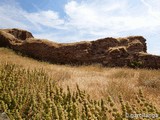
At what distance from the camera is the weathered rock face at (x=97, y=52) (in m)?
22.6

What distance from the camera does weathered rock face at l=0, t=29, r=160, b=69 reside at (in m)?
22.6

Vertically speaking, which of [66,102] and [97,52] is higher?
[97,52]

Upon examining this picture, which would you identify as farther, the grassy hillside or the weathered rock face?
the weathered rock face

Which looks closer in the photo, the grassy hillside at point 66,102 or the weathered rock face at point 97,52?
the grassy hillside at point 66,102

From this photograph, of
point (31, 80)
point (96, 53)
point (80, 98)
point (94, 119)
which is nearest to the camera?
point (94, 119)

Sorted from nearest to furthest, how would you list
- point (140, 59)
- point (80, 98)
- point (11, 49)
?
point (80, 98) → point (140, 59) → point (11, 49)

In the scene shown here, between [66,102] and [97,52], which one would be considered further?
[97,52]

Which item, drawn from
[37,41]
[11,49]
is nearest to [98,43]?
[37,41]

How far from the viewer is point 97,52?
24000mm

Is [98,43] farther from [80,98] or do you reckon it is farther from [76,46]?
[80,98]

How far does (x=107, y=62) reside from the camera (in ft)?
75.4

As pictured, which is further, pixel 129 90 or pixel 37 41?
pixel 37 41

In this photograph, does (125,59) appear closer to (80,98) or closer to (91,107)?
(80,98)

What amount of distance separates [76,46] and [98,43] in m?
1.70
